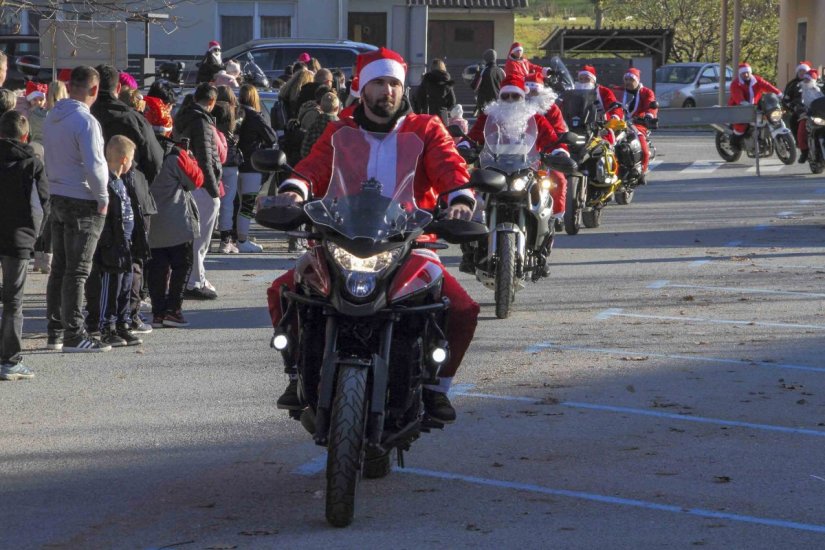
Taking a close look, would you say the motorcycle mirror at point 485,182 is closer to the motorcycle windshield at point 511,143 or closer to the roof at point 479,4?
the motorcycle windshield at point 511,143

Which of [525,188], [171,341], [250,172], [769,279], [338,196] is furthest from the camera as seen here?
[250,172]

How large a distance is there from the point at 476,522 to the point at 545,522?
276mm

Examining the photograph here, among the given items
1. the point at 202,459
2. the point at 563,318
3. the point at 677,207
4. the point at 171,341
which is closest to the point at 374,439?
the point at 202,459

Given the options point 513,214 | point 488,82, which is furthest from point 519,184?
point 488,82

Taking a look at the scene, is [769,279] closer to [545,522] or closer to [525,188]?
[525,188]

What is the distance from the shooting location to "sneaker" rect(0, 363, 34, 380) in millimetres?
9086

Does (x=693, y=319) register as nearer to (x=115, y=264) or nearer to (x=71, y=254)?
(x=115, y=264)

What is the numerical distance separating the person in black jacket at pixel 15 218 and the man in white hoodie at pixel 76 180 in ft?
1.91

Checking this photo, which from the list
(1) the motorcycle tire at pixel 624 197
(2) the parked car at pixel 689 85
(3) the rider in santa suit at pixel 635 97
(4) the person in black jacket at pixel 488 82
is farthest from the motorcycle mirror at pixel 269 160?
(2) the parked car at pixel 689 85

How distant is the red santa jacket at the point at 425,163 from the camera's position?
21.4 ft

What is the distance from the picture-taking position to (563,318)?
11.7m

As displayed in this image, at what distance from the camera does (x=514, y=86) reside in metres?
12.3

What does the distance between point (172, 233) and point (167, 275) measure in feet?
1.13

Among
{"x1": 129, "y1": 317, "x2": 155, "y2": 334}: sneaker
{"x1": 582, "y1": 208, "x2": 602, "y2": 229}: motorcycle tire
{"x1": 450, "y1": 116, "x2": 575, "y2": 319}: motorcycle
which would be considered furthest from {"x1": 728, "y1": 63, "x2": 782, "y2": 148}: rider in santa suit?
{"x1": 129, "y1": 317, "x2": 155, "y2": 334}: sneaker
